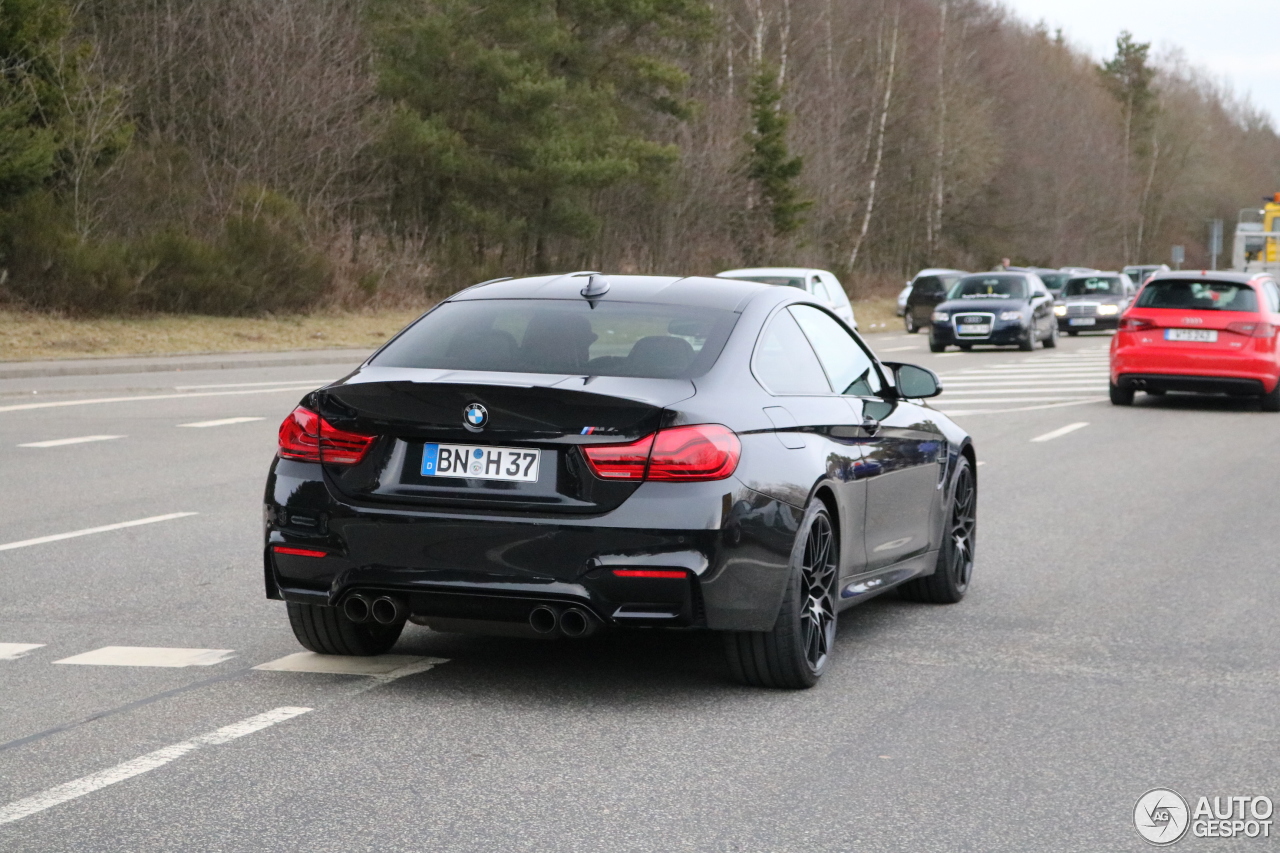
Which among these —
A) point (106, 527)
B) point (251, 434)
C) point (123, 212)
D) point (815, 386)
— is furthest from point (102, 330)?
point (815, 386)

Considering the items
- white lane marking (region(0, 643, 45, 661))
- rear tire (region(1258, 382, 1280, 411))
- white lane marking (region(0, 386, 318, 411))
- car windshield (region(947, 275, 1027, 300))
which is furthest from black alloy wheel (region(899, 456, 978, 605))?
car windshield (region(947, 275, 1027, 300))

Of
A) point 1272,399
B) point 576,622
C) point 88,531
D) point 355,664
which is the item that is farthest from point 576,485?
point 1272,399

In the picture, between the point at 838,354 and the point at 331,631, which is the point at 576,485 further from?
the point at 838,354

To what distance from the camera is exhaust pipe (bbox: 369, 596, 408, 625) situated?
5.83 metres

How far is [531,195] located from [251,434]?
108 feet

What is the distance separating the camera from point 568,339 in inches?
246

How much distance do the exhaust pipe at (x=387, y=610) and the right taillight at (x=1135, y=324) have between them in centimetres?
1619

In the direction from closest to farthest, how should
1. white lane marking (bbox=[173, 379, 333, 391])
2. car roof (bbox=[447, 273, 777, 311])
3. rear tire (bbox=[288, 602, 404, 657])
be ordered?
rear tire (bbox=[288, 602, 404, 657]) < car roof (bbox=[447, 273, 777, 311]) < white lane marking (bbox=[173, 379, 333, 391])

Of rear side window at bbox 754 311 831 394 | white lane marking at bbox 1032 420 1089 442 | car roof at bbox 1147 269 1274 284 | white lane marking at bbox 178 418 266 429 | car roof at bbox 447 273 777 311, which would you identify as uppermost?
car roof at bbox 447 273 777 311

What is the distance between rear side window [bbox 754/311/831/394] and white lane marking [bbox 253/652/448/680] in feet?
5.18

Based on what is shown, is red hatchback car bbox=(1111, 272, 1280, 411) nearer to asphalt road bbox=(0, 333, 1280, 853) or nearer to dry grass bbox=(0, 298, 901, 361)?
asphalt road bbox=(0, 333, 1280, 853)

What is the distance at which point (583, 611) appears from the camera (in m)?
5.66

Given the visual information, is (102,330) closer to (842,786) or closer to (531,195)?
(531,195)

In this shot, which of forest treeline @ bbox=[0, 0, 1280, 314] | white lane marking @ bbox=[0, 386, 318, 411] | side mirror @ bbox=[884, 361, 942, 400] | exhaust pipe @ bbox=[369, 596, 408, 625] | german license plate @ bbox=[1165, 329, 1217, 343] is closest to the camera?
exhaust pipe @ bbox=[369, 596, 408, 625]
